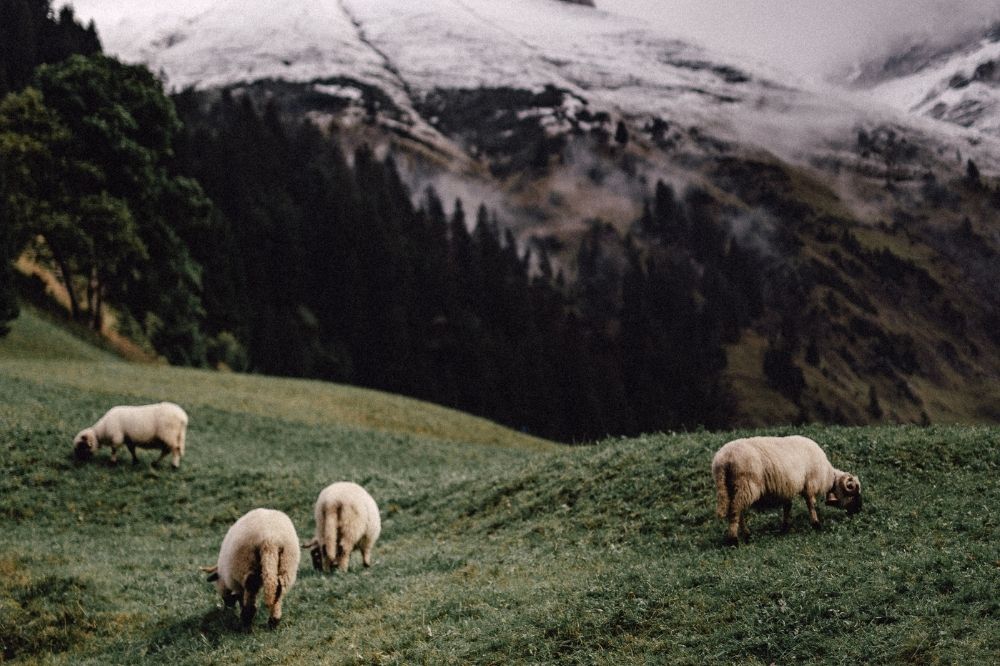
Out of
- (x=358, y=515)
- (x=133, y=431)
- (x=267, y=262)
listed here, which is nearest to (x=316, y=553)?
(x=358, y=515)

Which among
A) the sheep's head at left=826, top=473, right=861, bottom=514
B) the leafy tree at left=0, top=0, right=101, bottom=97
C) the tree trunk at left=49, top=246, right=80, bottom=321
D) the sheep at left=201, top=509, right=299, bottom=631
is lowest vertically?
the tree trunk at left=49, top=246, right=80, bottom=321

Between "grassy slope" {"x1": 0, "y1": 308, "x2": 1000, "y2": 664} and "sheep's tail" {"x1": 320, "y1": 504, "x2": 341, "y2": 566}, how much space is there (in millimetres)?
662

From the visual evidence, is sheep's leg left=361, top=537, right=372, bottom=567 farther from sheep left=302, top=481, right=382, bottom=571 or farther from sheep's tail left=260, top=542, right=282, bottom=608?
sheep's tail left=260, top=542, right=282, bottom=608

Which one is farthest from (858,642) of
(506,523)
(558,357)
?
(558,357)

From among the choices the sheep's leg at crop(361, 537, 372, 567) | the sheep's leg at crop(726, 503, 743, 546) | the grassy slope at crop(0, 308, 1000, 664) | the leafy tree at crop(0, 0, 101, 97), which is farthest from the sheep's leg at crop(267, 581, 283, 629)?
the leafy tree at crop(0, 0, 101, 97)

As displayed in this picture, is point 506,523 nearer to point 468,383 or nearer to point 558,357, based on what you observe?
point 468,383

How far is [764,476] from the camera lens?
16.4 m

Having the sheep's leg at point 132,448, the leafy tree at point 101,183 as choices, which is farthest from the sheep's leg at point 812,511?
the leafy tree at point 101,183

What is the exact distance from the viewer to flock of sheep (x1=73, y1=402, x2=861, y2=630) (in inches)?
595

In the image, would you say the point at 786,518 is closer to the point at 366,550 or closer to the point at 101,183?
the point at 366,550

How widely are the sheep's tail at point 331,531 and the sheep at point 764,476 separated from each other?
7.98m

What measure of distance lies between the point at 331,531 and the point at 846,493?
10618mm

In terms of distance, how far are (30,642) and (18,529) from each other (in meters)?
9.84

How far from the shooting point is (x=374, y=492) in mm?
29094
